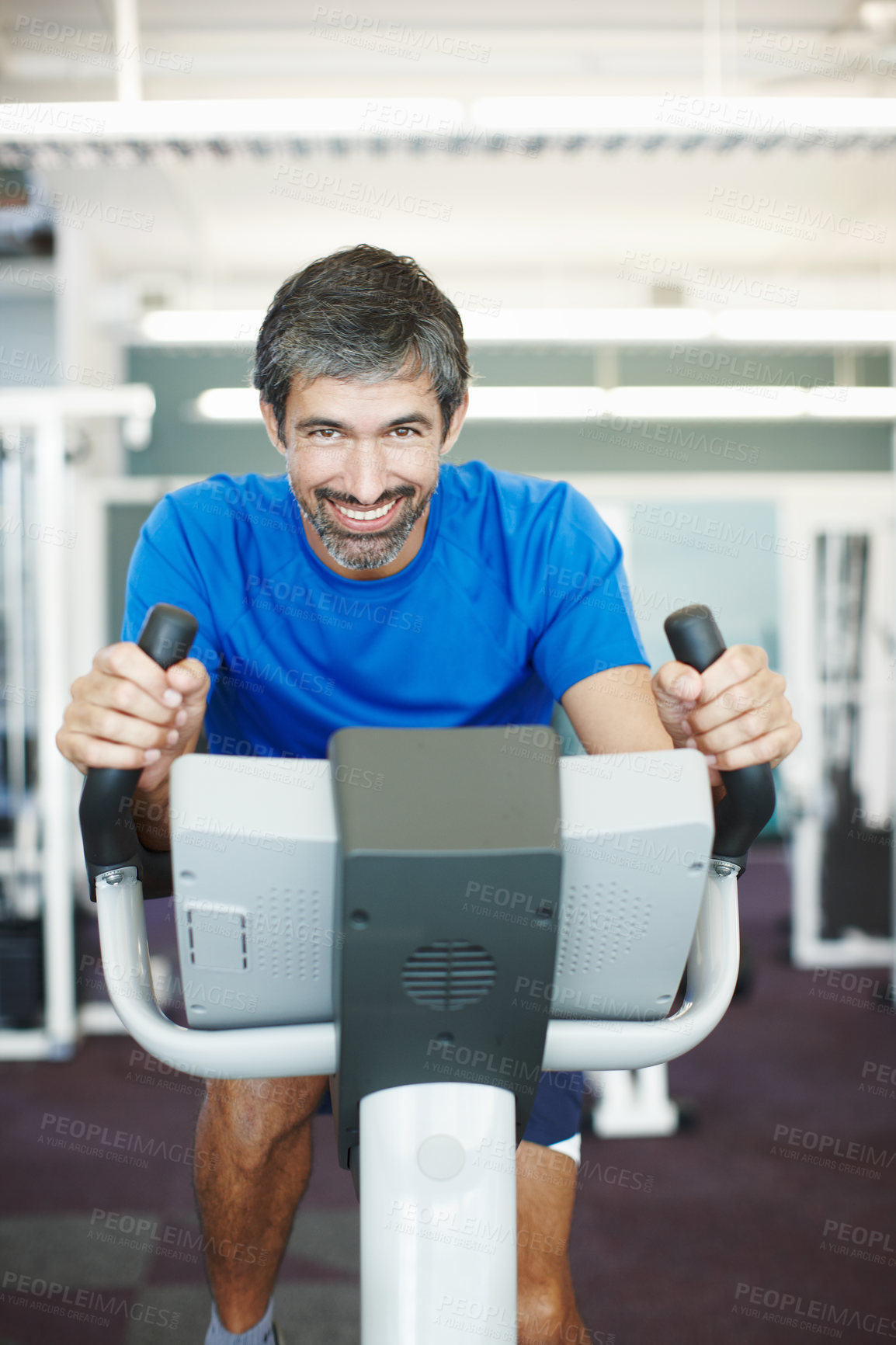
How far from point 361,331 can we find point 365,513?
0.69 feet

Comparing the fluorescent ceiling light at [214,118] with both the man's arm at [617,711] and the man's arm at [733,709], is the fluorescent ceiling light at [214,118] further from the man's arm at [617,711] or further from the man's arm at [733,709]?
the man's arm at [733,709]

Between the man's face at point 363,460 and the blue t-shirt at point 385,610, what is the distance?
2.7 inches

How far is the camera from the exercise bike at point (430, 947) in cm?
72

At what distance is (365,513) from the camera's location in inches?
49.7

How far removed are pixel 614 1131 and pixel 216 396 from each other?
417cm

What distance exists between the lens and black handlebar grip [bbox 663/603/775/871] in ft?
3.03

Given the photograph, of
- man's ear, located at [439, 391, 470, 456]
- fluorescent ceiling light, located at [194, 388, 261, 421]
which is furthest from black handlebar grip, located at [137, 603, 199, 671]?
fluorescent ceiling light, located at [194, 388, 261, 421]

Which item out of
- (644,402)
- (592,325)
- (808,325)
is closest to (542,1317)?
(592,325)

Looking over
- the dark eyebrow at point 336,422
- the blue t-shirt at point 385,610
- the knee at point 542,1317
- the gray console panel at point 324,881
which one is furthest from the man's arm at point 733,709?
the knee at point 542,1317

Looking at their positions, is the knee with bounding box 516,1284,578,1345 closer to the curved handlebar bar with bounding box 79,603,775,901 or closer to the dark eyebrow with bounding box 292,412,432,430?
the curved handlebar bar with bounding box 79,603,775,901

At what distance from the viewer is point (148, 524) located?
134 centimetres

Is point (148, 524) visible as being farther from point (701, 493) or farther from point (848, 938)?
point (701, 493)

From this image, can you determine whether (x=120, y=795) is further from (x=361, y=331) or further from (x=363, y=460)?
(x=361, y=331)

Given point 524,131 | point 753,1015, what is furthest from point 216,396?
point 753,1015
